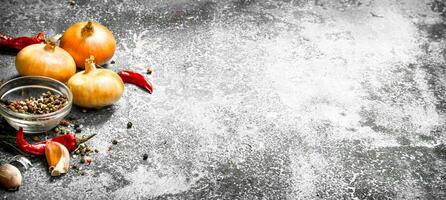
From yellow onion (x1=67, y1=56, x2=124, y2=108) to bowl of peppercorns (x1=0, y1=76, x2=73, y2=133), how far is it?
53 millimetres

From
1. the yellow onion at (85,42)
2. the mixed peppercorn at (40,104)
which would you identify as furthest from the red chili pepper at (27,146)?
the yellow onion at (85,42)

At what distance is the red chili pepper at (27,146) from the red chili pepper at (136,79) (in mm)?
600

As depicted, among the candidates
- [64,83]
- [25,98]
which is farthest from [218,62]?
[25,98]

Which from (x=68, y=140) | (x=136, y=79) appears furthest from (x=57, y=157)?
(x=136, y=79)

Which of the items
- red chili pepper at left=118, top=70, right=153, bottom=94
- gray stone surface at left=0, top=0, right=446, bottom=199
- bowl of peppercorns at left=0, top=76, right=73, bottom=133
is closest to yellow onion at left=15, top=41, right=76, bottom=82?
bowl of peppercorns at left=0, top=76, right=73, bottom=133

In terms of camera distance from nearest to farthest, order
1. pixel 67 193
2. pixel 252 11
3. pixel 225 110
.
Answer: pixel 67 193
pixel 225 110
pixel 252 11

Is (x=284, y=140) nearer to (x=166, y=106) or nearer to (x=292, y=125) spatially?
(x=292, y=125)

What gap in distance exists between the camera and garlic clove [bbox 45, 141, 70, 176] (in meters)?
2.05

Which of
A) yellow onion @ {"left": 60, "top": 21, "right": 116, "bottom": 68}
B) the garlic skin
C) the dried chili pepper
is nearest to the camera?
the garlic skin

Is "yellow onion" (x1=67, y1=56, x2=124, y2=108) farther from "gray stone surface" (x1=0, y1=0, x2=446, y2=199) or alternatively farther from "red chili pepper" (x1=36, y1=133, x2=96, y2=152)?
"red chili pepper" (x1=36, y1=133, x2=96, y2=152)

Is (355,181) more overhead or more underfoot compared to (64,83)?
more underfoot

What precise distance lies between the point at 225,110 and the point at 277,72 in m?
0.45

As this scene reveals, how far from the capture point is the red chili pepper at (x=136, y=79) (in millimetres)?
2562

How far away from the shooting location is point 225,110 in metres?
2.51
